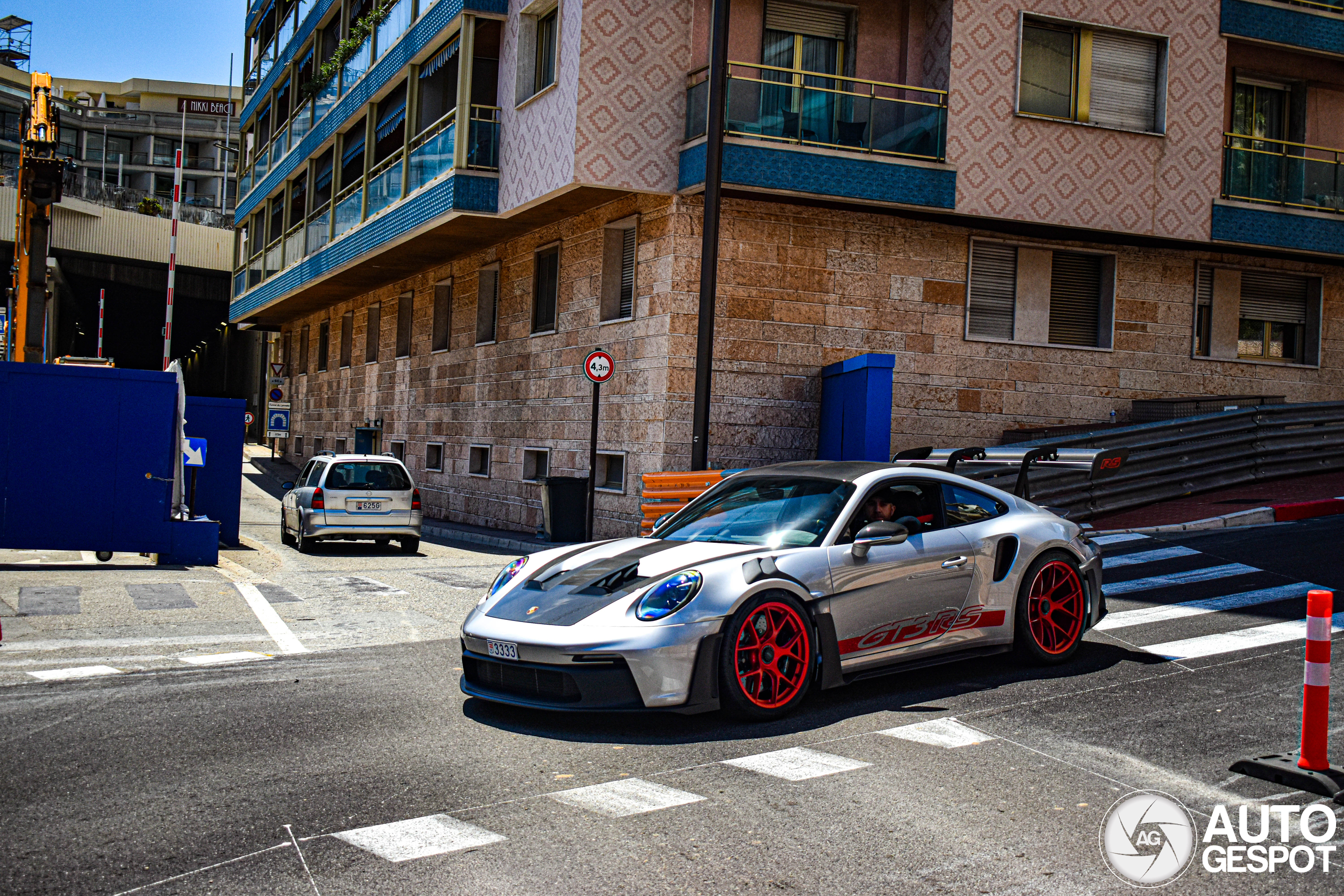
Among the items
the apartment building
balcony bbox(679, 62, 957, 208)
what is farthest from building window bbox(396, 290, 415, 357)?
balcony bbox(679, 62, 957, 208)

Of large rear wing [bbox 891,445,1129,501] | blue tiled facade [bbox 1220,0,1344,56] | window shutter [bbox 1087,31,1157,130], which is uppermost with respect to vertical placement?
blue tiled facade [bbox 1220,0,1344,56]

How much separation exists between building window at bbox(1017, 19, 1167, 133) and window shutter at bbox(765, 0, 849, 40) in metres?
2.83

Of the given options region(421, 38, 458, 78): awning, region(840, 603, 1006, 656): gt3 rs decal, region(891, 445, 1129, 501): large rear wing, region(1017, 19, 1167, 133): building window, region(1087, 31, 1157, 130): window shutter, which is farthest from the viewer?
region(421, 38, 458, 78): awning

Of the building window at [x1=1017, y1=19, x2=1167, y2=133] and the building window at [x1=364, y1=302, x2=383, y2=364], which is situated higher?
the building window at [x1=1017, y1=19, x2=1167, y2=133]

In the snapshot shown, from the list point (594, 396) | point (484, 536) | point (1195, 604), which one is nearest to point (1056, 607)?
point (1195, 604)

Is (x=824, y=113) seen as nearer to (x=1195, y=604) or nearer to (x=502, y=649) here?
(x=1195, y=604)

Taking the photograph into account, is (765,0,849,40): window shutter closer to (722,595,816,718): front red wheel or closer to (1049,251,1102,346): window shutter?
(1049,251,1102,346): window shutter

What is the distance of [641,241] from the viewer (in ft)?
59.6

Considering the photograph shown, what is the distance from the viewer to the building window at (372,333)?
102 feet

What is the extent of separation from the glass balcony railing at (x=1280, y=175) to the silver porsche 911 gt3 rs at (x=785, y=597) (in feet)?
46.8

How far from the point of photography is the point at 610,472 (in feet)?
62.4

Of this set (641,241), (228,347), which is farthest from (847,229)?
(228,347)

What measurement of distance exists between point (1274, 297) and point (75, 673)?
19967 mm

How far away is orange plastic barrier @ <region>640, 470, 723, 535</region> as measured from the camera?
14.9 m
